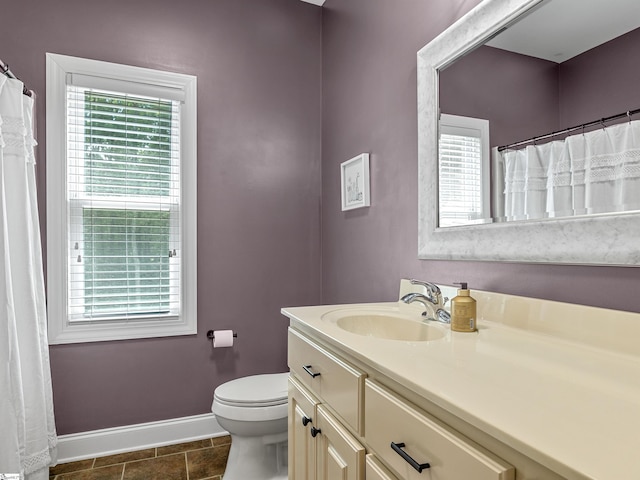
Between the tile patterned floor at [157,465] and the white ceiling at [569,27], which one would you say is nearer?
the white ceiling at [569,27]

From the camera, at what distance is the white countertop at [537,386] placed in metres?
0.46

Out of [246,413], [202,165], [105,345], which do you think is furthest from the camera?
[202,165]

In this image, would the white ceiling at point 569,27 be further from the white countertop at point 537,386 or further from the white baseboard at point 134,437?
the white baseboard at point 134,437

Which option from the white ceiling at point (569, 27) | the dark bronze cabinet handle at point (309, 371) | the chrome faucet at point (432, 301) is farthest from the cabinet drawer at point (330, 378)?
the white ceiling at point (569, 27)

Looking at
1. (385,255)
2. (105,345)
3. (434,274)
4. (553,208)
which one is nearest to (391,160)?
(385,255)

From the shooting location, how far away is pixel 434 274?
5.05 feet

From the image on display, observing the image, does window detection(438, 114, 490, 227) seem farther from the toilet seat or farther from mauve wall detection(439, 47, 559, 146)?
the toilet seat

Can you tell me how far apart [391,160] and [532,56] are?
30.4 inches

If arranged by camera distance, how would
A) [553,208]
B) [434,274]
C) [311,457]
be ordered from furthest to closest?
[434,274] → [311,457] → [553,208]

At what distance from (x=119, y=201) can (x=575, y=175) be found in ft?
6.99

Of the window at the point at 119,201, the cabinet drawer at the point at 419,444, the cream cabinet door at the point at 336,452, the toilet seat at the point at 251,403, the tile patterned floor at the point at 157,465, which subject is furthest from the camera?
the window at the point at 119,201

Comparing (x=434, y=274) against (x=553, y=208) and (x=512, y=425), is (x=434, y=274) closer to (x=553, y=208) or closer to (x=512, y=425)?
(x=553, y=208)

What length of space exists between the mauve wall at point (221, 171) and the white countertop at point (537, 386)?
54.5 inches

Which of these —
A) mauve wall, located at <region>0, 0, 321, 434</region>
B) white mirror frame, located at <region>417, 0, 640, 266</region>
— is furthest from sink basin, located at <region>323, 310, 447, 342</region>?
mauve wall, located at <region>0, 0, 321, 434</region>
